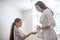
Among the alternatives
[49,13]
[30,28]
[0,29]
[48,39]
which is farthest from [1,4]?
[48,39]

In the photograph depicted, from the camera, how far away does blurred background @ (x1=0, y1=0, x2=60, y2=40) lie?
1.26 meters

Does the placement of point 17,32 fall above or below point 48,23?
below

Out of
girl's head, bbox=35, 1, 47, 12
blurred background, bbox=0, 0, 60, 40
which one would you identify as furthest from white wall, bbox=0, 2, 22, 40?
girl's head, bbox=35, 1, 47, 12

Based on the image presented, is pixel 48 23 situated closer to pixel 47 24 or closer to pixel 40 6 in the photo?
pixel 47 24

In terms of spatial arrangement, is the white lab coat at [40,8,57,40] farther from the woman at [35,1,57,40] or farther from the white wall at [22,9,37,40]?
the white wall at [22,9,37,40]

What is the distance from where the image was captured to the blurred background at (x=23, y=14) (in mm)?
1264

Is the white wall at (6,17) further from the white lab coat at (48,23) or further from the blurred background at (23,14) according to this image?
the white lab coat at (48,23)

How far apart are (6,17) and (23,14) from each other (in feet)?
0.75

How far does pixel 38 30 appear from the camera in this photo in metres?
1.25

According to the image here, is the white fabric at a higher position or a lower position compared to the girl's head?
lower

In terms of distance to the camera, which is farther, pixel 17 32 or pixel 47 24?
pixel 17 32

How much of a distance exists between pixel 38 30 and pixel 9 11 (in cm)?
44

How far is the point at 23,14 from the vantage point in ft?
4.29

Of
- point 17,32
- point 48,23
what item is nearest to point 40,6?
point 48,23
